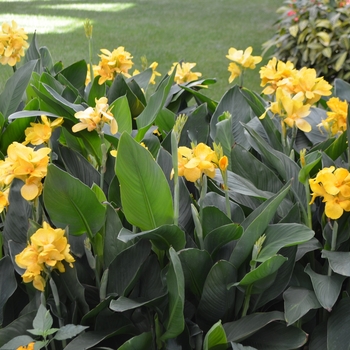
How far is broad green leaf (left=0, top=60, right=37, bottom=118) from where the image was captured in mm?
1853

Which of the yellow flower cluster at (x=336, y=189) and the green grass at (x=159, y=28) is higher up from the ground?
the yellow flower cluster at (x=336, y=189)

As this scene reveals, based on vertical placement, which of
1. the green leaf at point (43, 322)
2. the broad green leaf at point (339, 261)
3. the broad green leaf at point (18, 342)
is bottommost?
the broad green leaf at point (18, 342)

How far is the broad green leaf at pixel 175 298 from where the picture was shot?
3.42ft

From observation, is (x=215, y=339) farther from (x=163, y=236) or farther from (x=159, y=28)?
(x=159, y=28)

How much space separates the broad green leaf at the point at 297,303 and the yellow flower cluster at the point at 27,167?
Answer: 58 centimetres

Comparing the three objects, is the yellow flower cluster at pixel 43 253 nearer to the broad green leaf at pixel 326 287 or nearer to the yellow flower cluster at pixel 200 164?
the yellow flower cluster at pixel 200 164

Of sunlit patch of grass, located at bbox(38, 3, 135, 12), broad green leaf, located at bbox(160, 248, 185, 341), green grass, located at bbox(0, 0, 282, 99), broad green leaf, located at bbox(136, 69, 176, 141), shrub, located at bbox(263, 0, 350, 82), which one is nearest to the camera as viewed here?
broad green leaf, located at bbox(160, 248, 185, 341)

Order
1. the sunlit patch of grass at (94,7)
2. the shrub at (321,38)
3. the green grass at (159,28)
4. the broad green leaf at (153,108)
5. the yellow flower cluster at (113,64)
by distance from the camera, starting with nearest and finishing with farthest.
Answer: the broad green leaf at (153,108) → the yellow flower cluster at (113,64) → the shrub at (321,38) → the green grass at (159,28) → the sunlit patch of grass at (94,7)

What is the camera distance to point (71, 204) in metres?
1.21

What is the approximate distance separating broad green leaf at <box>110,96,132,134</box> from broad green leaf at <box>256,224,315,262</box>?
581 millimetres

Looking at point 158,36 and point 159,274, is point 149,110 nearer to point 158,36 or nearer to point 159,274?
point 159,274

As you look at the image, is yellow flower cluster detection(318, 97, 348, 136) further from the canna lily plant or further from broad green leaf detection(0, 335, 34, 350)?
broad green leaf detection(0, 335, 34, 350)

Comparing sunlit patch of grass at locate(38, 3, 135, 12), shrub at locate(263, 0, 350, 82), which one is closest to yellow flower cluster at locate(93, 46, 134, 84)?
shrub at locate(263, 0, 350, 82)

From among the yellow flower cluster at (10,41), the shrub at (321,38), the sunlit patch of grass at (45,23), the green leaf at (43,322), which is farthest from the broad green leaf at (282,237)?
the sunlit patch of grass at (45,23)
